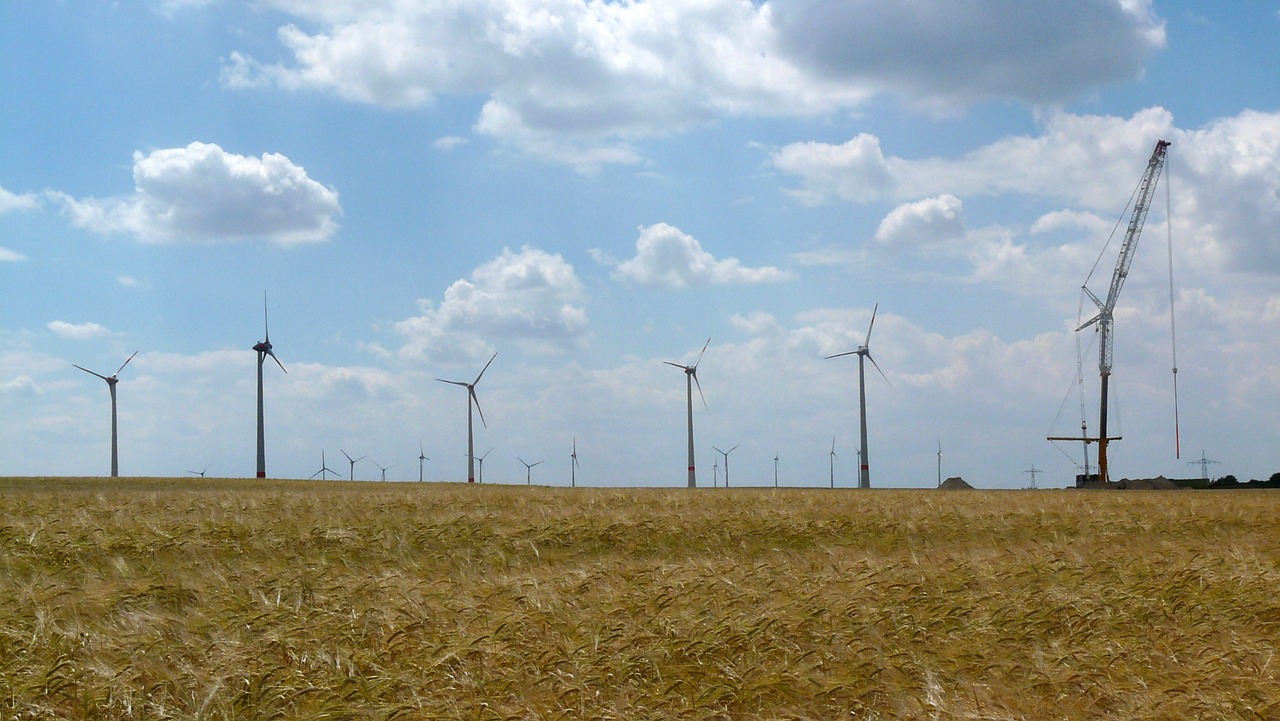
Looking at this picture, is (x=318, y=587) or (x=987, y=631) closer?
(x=987, y=631)

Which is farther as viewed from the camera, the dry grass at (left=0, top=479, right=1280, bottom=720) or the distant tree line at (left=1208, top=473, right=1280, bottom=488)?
the distant tree line at (left=1208, top=473, right=1280, bottom=488)

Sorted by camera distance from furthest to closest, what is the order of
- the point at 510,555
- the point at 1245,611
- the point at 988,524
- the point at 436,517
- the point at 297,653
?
the point at 988,524 → the point at 436,517 → the point at 510,555 → the point at 1245,611 → the point at 297,653

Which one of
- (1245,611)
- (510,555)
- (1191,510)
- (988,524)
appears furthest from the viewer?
(1191,510)

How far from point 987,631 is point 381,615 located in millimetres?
9657

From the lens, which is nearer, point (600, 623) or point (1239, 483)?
point (600, 623)

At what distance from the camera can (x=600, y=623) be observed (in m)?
16.8

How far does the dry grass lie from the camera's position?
13.9 m

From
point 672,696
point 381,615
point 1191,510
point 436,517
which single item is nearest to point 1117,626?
point 672,696

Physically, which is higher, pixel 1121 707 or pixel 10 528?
pixel 10 528

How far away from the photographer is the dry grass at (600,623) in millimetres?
13883

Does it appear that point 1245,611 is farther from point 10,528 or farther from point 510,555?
point 10,528

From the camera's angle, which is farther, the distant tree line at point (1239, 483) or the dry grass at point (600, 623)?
the distant tree line at point (1239, 483)

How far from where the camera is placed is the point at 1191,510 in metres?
38.2

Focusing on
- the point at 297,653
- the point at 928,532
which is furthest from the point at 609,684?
the point at 928,532
